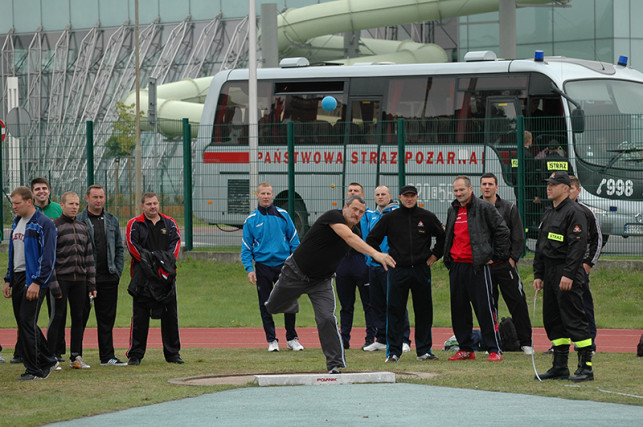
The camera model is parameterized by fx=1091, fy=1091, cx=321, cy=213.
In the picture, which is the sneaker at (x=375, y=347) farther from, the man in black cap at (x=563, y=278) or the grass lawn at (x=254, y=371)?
the man in black cap at (x=563, y=278)

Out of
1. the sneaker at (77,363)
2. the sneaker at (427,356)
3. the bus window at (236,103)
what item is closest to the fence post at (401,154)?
the bus window at (236,103)

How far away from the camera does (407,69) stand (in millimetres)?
22484

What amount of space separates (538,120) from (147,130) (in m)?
19.0

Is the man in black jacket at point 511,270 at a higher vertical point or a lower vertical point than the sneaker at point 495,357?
higher

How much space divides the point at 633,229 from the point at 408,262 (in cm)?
780

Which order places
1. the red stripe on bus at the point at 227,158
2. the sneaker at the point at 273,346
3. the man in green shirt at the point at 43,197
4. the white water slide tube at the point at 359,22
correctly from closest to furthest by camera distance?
the man in green shirt at the point at 43,197
the sneaker at the point at 273,346
the red stripe on bus at the point at 227,158
the white water slide tube at the point at 359,22

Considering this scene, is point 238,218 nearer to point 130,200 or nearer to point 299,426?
point 130,200

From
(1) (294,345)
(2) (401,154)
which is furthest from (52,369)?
(2) (401,154)

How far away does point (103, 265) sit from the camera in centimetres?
1190

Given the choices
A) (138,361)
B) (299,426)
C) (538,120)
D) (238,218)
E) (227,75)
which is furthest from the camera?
(227,75)

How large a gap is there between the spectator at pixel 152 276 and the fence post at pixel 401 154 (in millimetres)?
8159

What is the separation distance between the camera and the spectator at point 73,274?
11359 mm

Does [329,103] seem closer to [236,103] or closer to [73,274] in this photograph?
[236,103]

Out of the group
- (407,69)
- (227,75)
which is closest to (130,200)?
(227,75)
